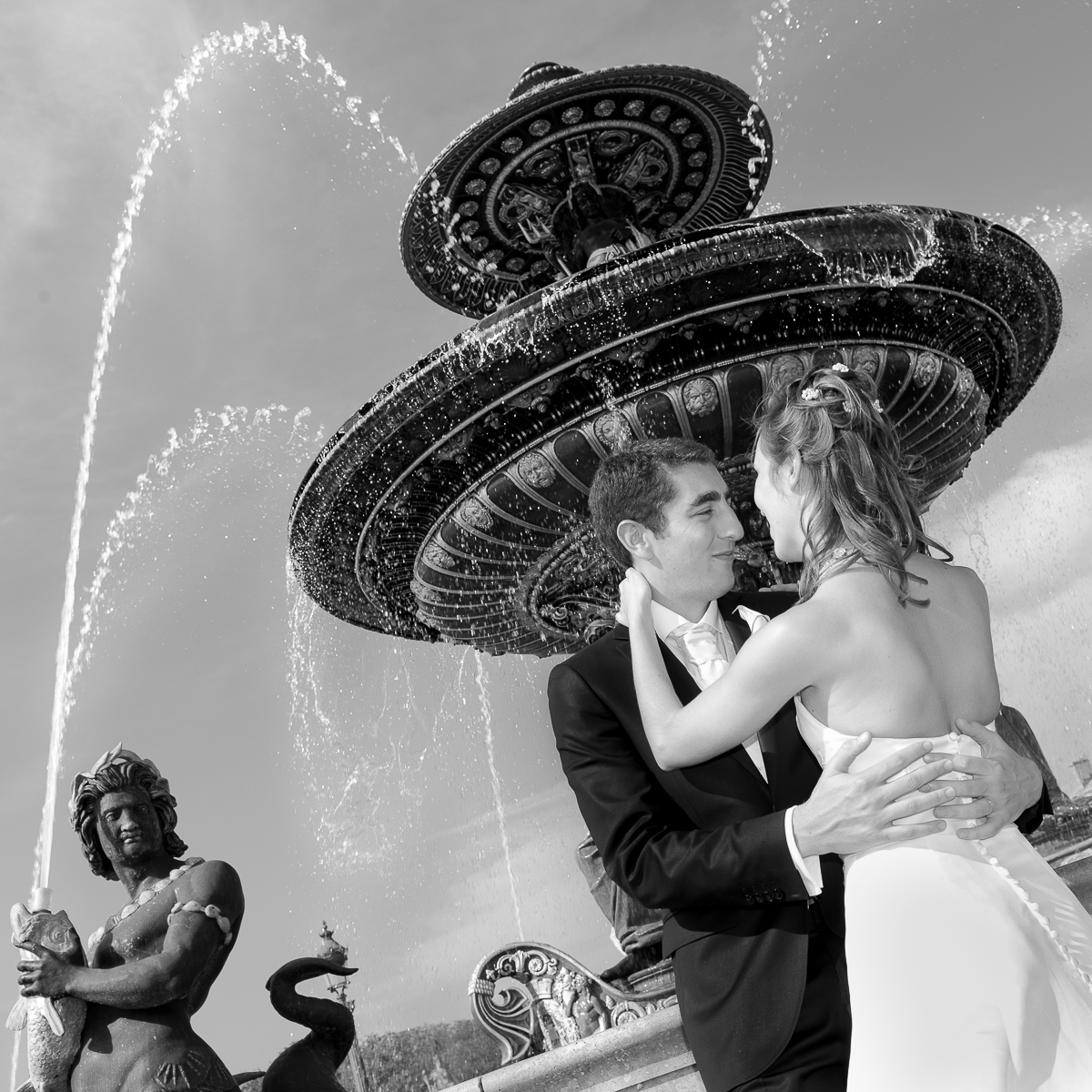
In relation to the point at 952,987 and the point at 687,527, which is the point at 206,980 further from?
the point at 952,987

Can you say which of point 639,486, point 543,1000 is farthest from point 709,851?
point 543,1000

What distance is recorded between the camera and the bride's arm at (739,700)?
268cm

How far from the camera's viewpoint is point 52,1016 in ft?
14.9

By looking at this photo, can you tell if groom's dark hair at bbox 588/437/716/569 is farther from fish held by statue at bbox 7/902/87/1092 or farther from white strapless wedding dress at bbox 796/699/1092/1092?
fish held by statue at bbox 7/902/87/1092

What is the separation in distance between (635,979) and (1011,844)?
14.7 ft

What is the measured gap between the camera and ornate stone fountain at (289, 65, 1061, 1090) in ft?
21.2

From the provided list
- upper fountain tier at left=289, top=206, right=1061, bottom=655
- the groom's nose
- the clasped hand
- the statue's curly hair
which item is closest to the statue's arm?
the clasped hand

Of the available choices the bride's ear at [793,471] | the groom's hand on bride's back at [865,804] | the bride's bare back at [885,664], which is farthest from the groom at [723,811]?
the bride's ear at [793,471]

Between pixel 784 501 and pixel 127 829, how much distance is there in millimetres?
3242

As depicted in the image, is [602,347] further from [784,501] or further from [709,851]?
[709,851]

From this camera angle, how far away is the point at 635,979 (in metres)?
6.84

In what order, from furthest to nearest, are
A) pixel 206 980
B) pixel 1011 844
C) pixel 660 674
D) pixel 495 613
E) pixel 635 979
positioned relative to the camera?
pixel 495 613 < pixel 635 979 < pixel 206 980 < pixel 660 674 < pixel 1011 844

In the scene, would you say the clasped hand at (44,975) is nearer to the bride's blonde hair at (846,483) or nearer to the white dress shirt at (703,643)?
the white dress shirt at (703,643)

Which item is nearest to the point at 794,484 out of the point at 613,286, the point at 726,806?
the point at 726,806
